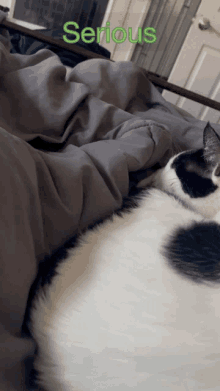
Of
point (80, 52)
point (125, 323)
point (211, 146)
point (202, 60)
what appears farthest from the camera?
point (202, 60)

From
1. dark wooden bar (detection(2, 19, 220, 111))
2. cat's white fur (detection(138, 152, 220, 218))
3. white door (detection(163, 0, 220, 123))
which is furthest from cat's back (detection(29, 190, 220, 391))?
white door (detection(163, 0, 220, 123))

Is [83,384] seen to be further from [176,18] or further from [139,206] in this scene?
[176,18]

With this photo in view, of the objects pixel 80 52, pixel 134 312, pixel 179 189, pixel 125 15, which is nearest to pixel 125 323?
pixel 134 312

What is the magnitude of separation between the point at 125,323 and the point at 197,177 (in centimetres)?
39

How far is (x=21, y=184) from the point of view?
0.32 m

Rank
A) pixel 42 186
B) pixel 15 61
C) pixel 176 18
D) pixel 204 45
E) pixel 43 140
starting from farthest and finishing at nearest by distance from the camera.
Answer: pixel 176 18
pixel 204 45
pixel 15 61
pixel 43 140
pixel 42 186

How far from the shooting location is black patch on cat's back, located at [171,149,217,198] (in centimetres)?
58

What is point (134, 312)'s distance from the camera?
29cm

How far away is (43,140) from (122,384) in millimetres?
450

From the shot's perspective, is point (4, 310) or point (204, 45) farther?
point (204, 45)

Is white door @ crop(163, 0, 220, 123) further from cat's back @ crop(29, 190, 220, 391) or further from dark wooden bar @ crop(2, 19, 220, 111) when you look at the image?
cat's back @ crop(29, 190, 220, 391)

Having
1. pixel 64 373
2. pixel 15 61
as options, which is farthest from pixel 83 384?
pixel 15 61

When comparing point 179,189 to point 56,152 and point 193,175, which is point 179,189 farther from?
point 56,152

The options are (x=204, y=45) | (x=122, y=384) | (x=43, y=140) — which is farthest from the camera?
(x=204, y=45)
